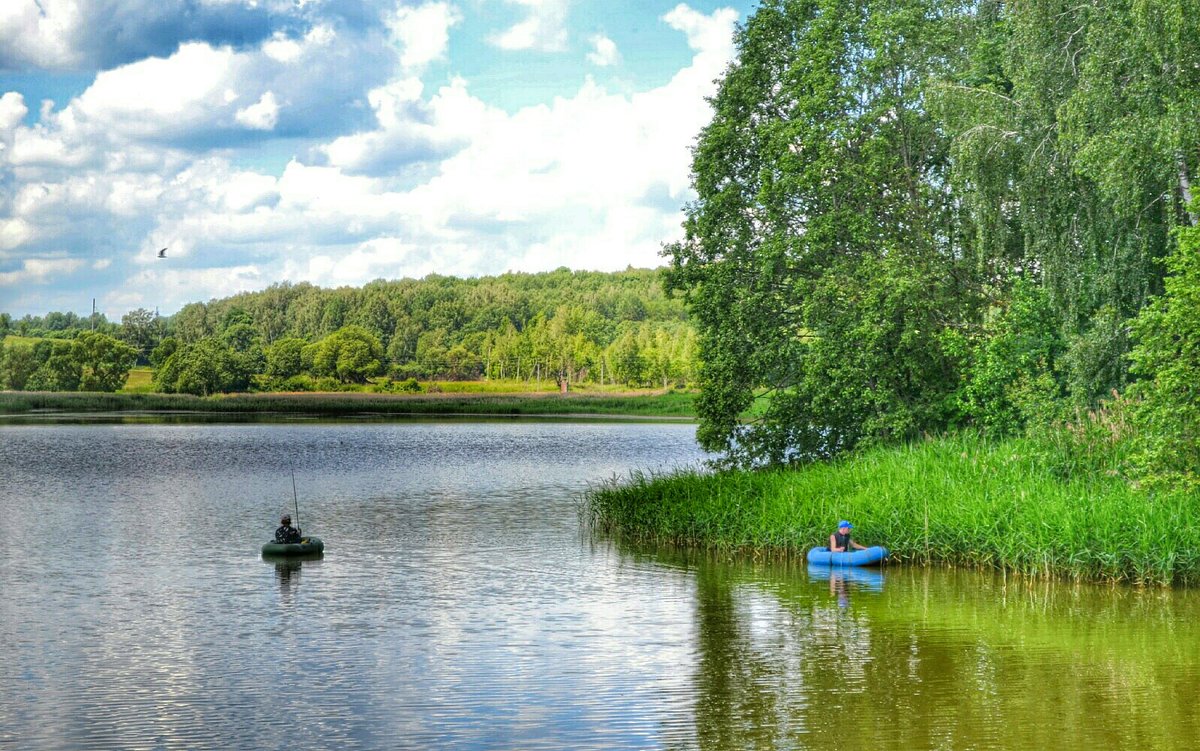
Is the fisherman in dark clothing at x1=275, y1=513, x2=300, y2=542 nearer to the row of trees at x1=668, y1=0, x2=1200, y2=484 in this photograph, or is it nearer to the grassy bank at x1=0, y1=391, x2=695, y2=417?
the row of trees at x1=668, y1=0, x2=1200, y2=484

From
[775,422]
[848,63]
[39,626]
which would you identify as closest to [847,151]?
[848,63]

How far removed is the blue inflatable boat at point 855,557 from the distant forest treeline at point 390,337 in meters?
102

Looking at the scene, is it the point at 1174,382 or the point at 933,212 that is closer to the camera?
the point at 1174,382

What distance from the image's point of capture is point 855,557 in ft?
76.7

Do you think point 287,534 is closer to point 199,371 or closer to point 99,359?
point 199,371

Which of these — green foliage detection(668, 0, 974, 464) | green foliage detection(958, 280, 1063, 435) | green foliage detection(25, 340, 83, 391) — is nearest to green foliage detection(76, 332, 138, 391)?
green foliage detection(25, 340, 83, 391)

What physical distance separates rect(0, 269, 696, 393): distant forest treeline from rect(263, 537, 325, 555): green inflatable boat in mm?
100356

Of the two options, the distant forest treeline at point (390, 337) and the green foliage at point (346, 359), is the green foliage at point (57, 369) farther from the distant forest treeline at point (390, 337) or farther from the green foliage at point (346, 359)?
the green foliage at point (346, 359)

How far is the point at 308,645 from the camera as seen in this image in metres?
17.3

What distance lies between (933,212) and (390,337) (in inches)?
6091

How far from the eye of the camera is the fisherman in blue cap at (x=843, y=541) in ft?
77.3

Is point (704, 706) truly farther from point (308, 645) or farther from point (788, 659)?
point (308, 645)

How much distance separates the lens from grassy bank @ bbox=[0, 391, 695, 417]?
12044 cm

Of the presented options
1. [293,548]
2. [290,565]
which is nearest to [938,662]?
[290,565]
